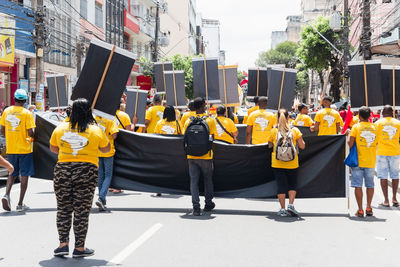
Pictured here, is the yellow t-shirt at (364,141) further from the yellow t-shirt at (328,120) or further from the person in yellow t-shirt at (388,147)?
the yellow t-shirt at (328,120)

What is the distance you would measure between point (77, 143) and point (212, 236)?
2306 mm

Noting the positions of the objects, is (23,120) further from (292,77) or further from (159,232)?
(292,77)

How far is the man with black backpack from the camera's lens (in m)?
8.71

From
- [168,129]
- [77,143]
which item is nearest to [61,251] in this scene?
[77,143]

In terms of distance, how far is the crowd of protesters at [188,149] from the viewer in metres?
5.92

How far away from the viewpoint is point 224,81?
13289mm

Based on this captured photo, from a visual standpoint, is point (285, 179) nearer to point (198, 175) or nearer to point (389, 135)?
point (198, 175)

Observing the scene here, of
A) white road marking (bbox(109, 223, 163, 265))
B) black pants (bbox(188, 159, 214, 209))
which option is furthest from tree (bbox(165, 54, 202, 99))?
white road marking (bbox(109, 223, 163, 265))

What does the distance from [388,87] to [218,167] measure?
4.01 metres

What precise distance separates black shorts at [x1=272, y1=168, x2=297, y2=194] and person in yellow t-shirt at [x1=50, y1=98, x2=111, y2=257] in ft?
12.5

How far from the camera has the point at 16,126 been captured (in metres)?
8.99

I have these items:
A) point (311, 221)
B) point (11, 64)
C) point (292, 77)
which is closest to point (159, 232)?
point (311, 221)

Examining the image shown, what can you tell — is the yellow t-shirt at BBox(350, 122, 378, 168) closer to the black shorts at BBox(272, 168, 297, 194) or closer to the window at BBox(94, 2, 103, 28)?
the black shorts at BBox(272, 168, 297, 194)

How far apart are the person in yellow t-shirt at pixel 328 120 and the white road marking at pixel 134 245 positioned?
5.29 m
